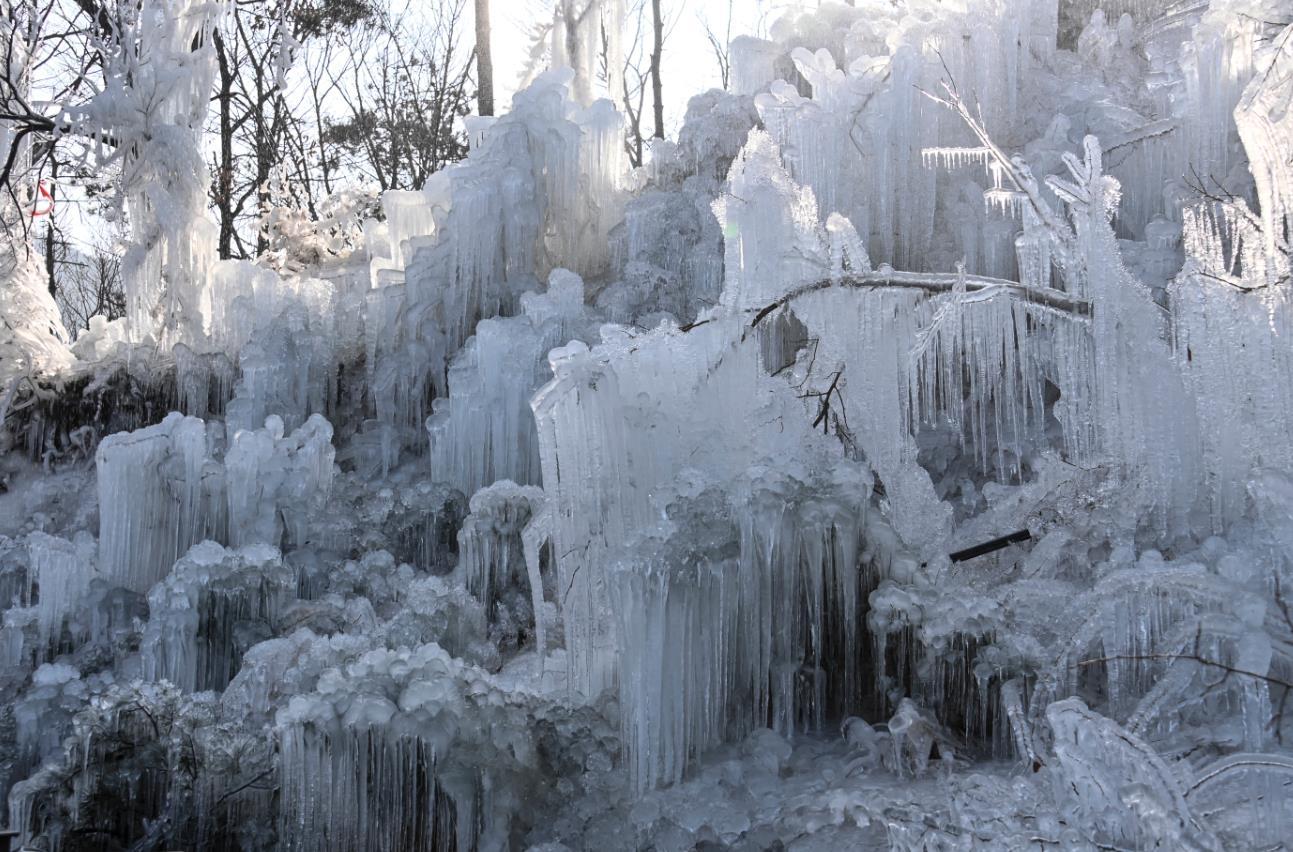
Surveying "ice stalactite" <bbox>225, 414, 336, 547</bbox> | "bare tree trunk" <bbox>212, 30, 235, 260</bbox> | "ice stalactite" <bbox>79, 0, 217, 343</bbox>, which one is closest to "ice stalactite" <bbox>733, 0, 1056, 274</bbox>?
"ice stalactite" <bbox>225, 414, 336, 547</bbox>

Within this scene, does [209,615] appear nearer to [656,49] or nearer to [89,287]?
[656,49]

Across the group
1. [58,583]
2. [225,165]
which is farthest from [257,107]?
[58,583]

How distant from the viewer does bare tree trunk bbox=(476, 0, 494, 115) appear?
46.4 feet

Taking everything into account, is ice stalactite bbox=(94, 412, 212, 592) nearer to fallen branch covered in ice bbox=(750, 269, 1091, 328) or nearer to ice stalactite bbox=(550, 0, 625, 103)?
fallen branch covered in ice bbox=(750, 269, 1091, 328)

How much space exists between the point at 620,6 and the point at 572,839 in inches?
404

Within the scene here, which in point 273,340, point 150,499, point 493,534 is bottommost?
point 493,534

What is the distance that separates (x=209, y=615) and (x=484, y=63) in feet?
30.6

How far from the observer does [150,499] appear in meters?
7.91

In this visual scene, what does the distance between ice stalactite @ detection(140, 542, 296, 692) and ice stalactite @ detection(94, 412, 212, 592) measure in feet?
4.03

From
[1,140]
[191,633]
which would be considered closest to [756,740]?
[191,633]

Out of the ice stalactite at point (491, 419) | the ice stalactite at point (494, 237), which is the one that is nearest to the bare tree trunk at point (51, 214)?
the ice stalactite at point (494, 237)

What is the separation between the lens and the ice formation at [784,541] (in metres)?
4.54

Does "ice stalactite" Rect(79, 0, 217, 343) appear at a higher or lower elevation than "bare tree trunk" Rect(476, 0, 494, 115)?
lower

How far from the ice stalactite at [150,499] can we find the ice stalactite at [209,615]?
1229 mm
